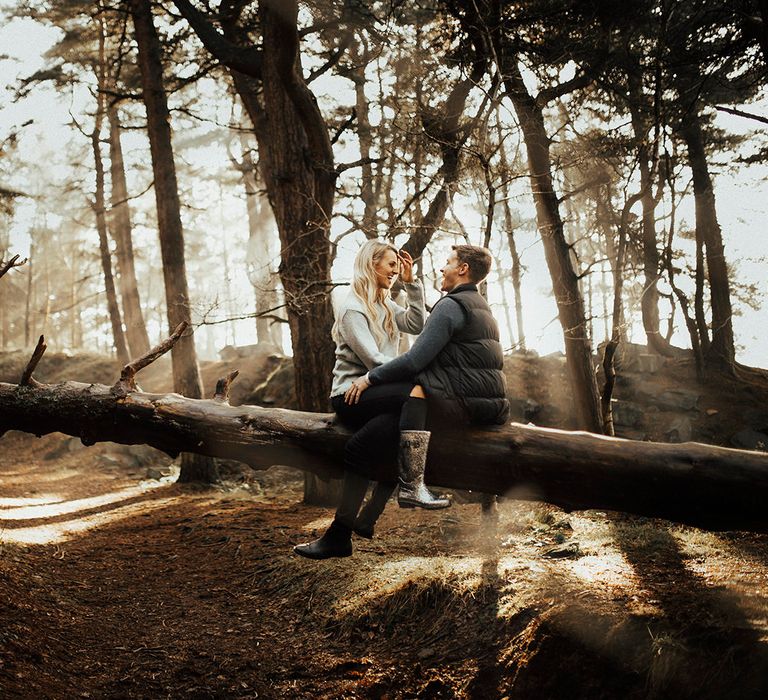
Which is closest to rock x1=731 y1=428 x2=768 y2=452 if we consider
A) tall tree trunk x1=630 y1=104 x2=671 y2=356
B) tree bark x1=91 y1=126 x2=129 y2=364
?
tall tree trunk x1=630 y1=104 x2=671 y2=356

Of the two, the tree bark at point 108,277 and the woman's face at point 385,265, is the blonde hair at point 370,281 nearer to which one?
the woman's face at point 385,265

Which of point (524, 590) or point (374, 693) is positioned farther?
point (524, 590)

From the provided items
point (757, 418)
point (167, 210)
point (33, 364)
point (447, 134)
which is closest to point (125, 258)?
point (167, 210)

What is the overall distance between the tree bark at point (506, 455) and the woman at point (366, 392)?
0.21 m

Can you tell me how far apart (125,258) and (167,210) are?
21.6 feet

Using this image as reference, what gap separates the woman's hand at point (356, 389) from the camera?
3.98 m

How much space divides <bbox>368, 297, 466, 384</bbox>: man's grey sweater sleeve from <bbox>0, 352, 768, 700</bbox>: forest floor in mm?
2058

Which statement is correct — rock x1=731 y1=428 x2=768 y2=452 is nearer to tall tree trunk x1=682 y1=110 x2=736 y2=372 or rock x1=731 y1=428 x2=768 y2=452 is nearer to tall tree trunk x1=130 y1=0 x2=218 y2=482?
tall tree trunk x1=682 y1=110 x2=736 y2=372

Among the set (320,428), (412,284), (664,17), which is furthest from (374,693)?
(664,17)

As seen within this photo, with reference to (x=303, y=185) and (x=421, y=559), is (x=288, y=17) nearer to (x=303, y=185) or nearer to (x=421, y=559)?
(x=303, y=185)

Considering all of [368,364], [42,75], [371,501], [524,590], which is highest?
[42,75]

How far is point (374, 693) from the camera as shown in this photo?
13.5ft

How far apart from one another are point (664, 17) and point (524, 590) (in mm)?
7344

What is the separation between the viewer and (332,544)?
4.14 m
